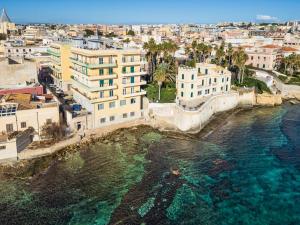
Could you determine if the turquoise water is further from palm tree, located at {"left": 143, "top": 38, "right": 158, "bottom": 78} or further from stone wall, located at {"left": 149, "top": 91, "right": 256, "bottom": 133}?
palm tree, located at {"left": 143, "top": 38, "right": 158, "bottom": 78}

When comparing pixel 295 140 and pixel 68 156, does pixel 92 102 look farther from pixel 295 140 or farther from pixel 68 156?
pixel 295 140

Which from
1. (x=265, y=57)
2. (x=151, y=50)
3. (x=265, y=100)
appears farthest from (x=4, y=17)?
(x=265, y=100)

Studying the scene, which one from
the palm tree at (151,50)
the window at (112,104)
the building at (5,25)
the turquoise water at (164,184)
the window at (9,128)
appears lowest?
the turquoise water at (164,184)

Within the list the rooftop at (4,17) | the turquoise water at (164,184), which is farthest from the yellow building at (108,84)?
the rooftop at (4,17)

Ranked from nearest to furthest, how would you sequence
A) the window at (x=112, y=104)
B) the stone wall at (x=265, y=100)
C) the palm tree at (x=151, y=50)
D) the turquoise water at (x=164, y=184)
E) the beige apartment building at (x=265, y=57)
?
the turquoise water at (x=164, y=184)
the window at (x=112, y=104)
the stone wall at (x=265, y=100)
the palm tree at (x=151, y=50)
the beige apartment building at (x=265, y=57)

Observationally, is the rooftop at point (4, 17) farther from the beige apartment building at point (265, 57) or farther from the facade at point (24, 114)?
the facade at point (24, 114)

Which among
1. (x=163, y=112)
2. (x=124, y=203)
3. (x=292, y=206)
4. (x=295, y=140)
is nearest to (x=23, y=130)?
(x=124, y=203)
